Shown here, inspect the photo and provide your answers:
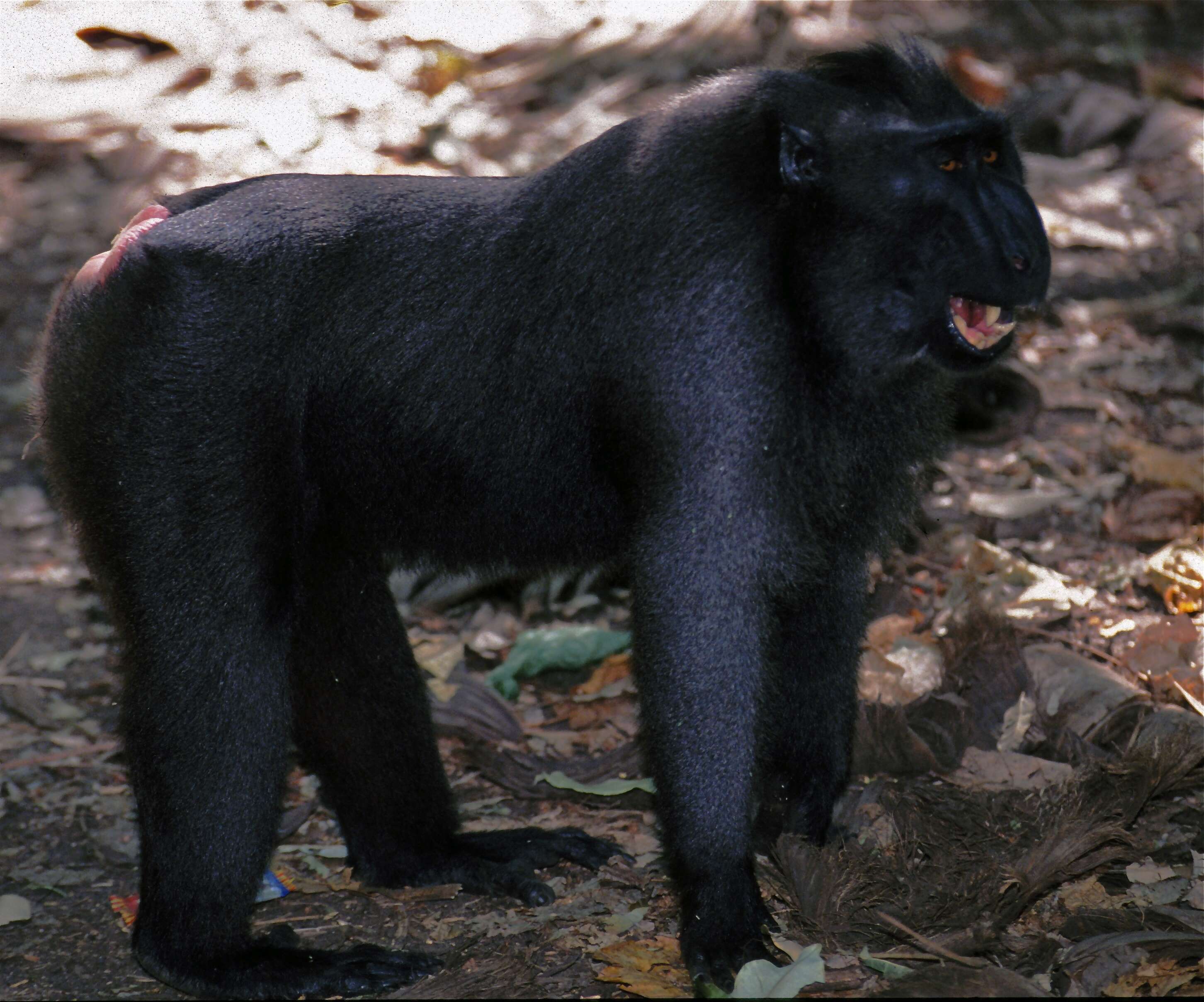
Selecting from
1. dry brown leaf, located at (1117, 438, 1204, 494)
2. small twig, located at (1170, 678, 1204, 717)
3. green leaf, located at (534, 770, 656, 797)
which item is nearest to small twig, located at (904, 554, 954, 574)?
dry brown leaf, located at (1117, 438, 1204, 494)

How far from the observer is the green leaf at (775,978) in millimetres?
3604

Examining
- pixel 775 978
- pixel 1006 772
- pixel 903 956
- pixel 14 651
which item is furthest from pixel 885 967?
pixel 14 651

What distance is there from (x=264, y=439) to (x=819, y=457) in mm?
1577

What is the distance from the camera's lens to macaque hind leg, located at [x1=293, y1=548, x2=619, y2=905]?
4.46m

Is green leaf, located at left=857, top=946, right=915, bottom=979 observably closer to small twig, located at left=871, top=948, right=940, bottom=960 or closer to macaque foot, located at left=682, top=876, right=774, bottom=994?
small twig, located at left=871, top=948, right=940, bottom=960

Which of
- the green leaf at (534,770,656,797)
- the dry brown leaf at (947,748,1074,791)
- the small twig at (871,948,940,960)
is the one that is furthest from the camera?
the green leaf at (534,770,656,797)

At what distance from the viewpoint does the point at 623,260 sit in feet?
12.7

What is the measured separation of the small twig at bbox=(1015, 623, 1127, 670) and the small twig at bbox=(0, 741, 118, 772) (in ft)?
12.0

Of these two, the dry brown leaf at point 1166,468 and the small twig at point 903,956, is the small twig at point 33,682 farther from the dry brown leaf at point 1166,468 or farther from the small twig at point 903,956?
the dry brown leaf at point 1166,468

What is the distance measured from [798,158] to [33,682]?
406 centimetres

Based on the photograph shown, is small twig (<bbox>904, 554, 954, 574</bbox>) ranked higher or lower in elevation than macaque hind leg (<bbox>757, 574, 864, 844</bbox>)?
lower

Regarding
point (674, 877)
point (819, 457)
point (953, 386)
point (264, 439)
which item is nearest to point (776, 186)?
point (819, 457)

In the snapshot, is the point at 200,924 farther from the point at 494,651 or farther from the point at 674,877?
the point at 494,651

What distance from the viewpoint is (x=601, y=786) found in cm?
502
